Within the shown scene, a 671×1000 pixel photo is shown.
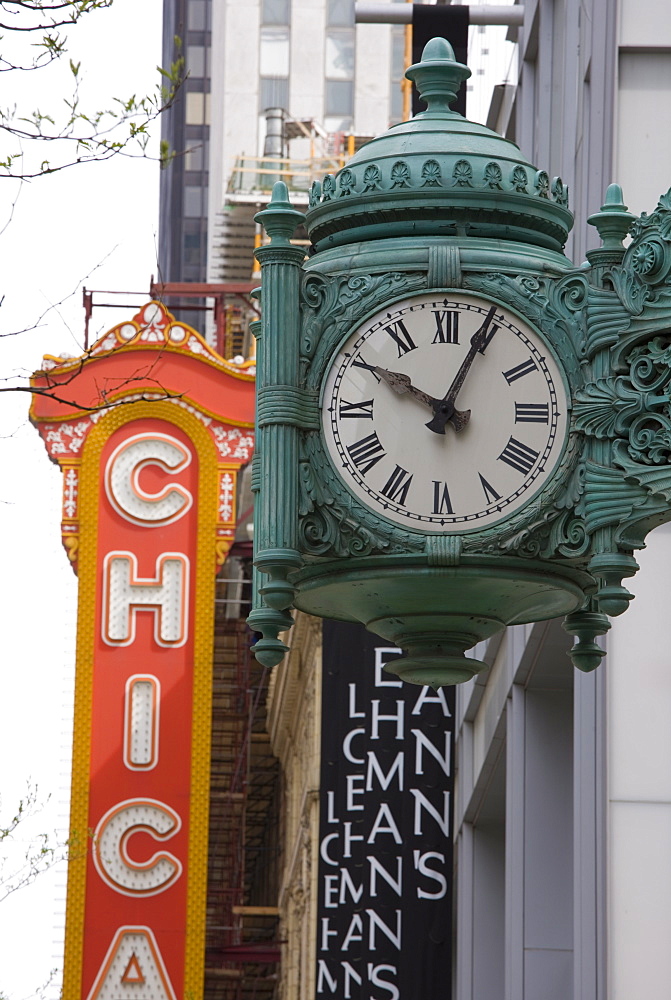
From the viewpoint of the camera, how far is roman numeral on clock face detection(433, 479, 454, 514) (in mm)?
4734

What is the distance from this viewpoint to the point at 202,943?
1393 inches

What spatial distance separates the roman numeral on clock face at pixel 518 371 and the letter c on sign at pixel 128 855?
103ft

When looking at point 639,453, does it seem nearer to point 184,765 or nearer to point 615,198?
point 615,198

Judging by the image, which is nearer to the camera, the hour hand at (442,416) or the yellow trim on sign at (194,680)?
the hour hand at (442,416)

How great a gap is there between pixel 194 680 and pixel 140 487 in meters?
3.98

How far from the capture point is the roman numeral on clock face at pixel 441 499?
186 inches

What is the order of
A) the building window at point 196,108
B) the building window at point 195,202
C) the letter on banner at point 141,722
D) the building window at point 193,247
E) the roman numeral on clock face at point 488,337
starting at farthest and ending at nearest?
the building window at point 195,202 < the building window at point 193,247 < the building window at point 196,108 < the letter on banner at point 141,722 < the roman numeral on clock face at point 488,337

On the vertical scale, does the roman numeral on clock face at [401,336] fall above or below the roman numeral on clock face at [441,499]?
above

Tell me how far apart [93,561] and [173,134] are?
103105 millimetres

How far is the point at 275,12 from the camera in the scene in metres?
88.8

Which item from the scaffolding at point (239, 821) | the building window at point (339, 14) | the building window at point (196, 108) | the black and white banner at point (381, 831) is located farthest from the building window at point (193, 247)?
the black and white banner at point (381, 831)

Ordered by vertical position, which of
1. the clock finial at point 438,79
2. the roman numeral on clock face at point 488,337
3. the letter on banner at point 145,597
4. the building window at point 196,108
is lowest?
the roman numeral on clock face at point 488,337

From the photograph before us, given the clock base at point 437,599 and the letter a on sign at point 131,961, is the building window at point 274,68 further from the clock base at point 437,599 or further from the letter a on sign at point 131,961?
the clock base at point 437,599

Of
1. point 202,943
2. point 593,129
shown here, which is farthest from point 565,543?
point 202,943
